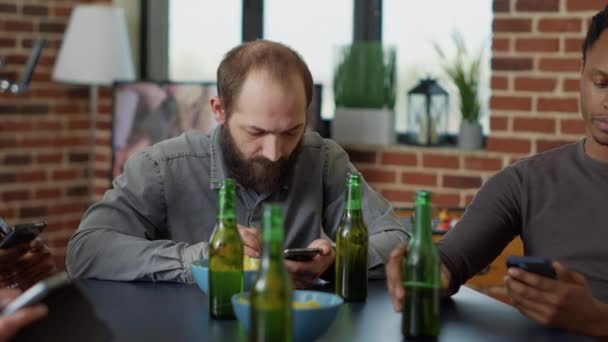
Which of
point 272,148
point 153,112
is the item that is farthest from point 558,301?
point 153,112

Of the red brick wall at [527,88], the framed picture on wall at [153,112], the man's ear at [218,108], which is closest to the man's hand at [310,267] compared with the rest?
the man's ear at [218,108]

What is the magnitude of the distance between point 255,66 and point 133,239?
1.47 ft

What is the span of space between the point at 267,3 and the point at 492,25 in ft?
3.74

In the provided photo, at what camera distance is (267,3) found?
4309 mm

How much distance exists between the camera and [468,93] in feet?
12.2

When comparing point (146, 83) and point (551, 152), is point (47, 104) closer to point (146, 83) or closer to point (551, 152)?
point (146, 83)

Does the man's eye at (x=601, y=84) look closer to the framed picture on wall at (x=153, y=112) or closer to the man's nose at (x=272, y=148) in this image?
the man's nose at (x=272, y=148)

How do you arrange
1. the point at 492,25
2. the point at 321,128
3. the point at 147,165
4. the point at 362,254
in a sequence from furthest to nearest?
the point at 321,128, the point at 492,25, the point at 147,165, the point at 362,254

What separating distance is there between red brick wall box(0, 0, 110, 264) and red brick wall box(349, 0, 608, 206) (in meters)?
1.69

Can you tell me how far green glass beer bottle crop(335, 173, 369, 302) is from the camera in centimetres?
178

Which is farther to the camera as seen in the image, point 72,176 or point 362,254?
point 72,176

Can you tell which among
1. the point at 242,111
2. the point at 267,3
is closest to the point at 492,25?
the point at 267,3

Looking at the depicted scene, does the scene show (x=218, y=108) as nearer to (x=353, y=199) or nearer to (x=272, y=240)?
(x=353, y=199)

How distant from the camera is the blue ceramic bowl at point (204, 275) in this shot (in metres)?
1.68
